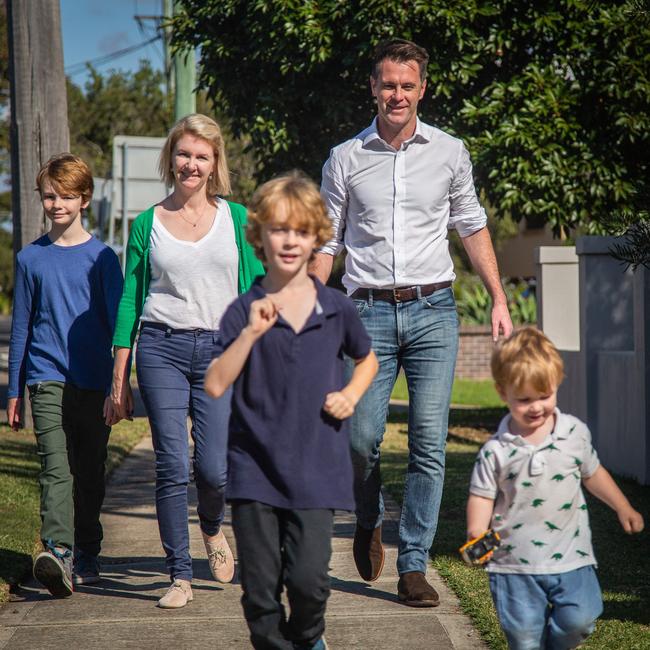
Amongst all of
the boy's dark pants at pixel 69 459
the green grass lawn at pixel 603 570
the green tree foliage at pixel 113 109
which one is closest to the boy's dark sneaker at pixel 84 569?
the boy's dark pants at pixel 69 459

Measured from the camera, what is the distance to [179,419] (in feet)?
16.0

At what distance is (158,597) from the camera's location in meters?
5.21

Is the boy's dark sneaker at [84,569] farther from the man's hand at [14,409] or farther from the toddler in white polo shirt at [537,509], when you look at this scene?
the toddler in white polo shirt at [537,509]

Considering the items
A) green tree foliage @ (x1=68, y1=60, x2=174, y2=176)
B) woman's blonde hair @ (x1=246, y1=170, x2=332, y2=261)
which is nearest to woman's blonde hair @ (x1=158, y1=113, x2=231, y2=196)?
woman's blonde hair @ (x1=246, y1=170, x2=332, y2=261)

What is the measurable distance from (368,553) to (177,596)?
0.86 m

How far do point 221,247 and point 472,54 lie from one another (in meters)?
7.37

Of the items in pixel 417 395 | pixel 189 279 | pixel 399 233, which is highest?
pixel 399 233

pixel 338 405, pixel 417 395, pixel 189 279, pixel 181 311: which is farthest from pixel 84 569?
pixel 338 405

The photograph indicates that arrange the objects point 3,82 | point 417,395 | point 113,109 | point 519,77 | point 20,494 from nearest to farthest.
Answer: point 417,395, point 20,494, point 519,77, point 3,82, point 113,109

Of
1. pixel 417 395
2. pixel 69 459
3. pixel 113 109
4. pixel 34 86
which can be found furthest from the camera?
pixel 113 109

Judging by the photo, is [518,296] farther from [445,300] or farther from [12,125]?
[445,300]

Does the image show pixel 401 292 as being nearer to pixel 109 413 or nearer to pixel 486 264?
pixel 486 264

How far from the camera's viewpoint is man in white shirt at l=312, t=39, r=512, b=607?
4953mm

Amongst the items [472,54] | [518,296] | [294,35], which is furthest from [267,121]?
[518,296]
